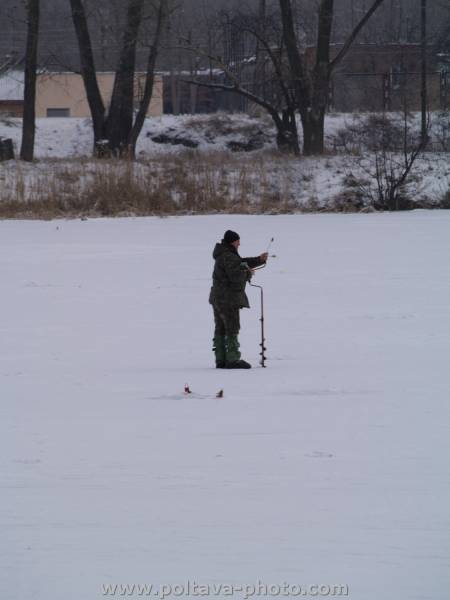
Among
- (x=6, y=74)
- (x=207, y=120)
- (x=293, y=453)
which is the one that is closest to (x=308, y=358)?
(x=293, y=453)

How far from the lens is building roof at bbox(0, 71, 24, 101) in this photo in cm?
5878

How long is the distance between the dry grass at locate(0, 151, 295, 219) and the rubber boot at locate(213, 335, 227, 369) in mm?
19913

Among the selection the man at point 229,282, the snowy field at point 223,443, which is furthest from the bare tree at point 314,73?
the man at point 229,282

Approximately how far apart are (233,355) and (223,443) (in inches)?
117

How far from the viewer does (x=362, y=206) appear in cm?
3225

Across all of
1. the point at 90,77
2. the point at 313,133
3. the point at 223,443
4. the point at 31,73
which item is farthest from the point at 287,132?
the point at 223,443

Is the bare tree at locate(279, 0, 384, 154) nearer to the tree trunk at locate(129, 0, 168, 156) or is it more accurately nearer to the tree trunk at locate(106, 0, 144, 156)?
the tree trunk at locate(129, 0, 168, 156)

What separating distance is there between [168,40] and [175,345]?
27.3 m

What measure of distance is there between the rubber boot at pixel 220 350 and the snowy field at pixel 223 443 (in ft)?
0.39

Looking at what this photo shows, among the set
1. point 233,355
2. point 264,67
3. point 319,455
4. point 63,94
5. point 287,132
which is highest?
point 63,94

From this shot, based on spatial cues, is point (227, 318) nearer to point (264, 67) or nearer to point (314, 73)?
point (314, 73)

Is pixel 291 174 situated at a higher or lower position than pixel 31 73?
lower

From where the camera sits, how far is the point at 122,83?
36312 mm

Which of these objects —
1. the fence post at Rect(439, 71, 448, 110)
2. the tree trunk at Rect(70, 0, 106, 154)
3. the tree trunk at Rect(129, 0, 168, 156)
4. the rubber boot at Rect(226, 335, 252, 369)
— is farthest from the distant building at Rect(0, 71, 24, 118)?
the rubber boot at Rect(226, 335, 252, 369)
